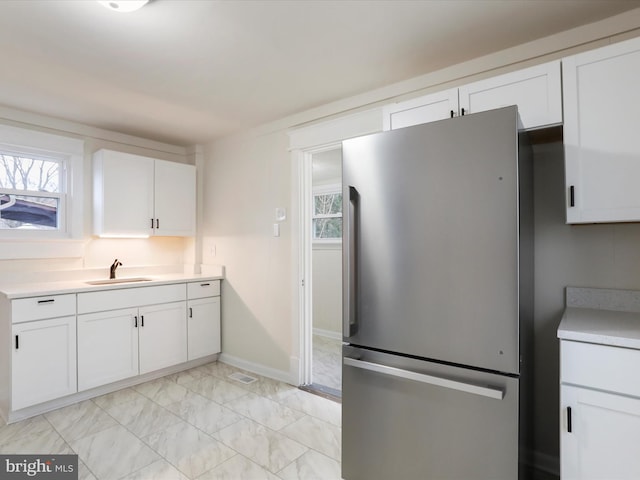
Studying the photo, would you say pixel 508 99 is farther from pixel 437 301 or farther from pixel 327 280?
pixel 327 280

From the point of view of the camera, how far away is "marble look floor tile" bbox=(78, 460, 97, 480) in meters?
1.87

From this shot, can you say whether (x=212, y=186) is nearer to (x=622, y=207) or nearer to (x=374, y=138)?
(x=374, y=138)

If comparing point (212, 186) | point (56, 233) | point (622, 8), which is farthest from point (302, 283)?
point (622, 8)

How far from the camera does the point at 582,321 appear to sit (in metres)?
1.53

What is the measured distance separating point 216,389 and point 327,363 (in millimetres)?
1247

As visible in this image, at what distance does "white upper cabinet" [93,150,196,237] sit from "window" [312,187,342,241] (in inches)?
68.8

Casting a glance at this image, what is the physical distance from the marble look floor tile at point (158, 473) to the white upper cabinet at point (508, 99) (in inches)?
90.3

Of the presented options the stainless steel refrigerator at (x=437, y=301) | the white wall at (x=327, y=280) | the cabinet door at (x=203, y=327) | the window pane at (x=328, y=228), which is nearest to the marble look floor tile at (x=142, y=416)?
the cabinet door at (x=203, y=327)

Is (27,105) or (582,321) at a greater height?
(27,105)

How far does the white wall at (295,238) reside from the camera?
181 centimetres

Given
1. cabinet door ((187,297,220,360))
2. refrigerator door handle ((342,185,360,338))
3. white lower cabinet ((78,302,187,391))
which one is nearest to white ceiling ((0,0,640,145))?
refrigerator door handle ((342,185,360,338))

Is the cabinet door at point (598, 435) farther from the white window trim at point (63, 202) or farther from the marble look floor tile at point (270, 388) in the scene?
the white window trim at point (63, 202)

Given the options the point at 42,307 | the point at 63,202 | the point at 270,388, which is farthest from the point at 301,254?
the point at 63,202

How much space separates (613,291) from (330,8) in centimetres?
196
